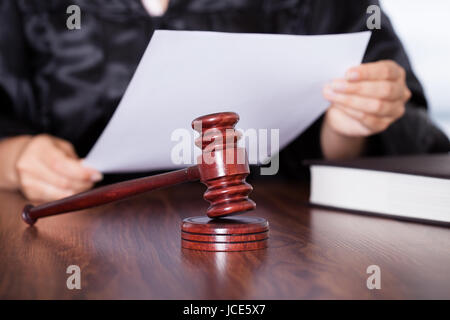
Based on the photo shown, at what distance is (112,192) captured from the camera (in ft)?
2.49

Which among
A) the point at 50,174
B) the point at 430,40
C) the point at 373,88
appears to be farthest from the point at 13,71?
the point at 430,40

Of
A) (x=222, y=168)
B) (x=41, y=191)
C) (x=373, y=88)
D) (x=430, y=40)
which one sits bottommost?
(x=41, y=191)

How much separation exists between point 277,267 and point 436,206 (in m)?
0.39

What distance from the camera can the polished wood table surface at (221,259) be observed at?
1.58 feet

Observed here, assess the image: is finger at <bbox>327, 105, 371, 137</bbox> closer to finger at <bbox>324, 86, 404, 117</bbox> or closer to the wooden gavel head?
finger at <bbox>324, 86, 404, 117</bbox>

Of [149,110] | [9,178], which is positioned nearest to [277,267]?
[149,110]

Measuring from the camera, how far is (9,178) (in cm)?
140

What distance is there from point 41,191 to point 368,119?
78 cm

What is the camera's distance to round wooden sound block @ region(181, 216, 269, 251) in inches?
25.5

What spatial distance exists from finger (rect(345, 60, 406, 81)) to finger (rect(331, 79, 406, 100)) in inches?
0.5

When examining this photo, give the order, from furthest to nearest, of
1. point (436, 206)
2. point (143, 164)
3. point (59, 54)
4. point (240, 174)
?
point (59, 54)
point (143, 164)
point (436, 206)
point (240, 174)

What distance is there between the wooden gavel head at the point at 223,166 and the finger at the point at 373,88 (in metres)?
0.41

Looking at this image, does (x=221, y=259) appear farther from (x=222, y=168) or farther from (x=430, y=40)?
(x=430, y=40)
